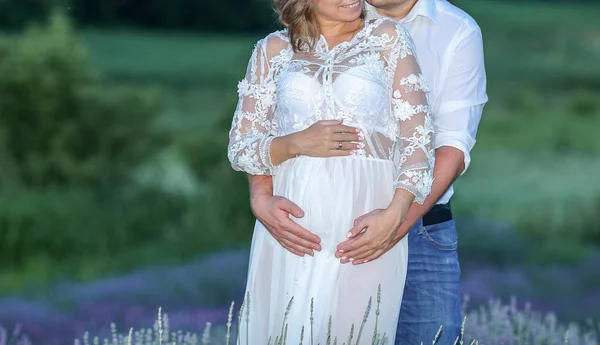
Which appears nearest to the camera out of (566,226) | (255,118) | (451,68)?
(255,118)

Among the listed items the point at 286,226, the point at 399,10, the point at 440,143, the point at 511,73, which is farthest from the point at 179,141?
the point at 286,226

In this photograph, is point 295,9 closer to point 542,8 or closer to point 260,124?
point 260,124

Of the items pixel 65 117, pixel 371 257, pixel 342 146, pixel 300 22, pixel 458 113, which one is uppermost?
pixel 65 117

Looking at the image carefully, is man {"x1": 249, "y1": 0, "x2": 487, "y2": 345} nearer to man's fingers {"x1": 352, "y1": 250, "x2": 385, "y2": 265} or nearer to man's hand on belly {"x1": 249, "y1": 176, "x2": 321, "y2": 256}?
man's hand on belly {"x1": 249, "y1": 176, "x2": 321, "y2": 256}

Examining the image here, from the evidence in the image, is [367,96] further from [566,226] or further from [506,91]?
[506,91]

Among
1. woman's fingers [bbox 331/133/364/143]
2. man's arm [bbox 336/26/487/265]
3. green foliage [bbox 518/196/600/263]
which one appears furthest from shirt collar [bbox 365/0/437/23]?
green foliage [bbox 518/196/600/263]

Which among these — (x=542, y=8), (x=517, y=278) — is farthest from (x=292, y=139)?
(x=542, y=8)

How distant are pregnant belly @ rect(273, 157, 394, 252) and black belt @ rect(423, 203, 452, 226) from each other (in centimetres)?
55

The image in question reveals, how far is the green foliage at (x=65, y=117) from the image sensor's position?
1284 centimetres

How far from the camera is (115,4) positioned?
1387 cm

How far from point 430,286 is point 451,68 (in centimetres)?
82

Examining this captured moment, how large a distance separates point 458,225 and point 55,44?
5.05 metres

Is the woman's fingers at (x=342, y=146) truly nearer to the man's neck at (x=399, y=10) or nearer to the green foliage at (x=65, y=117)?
the man's neck at (x=399, y=10)

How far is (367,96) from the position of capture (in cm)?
378
